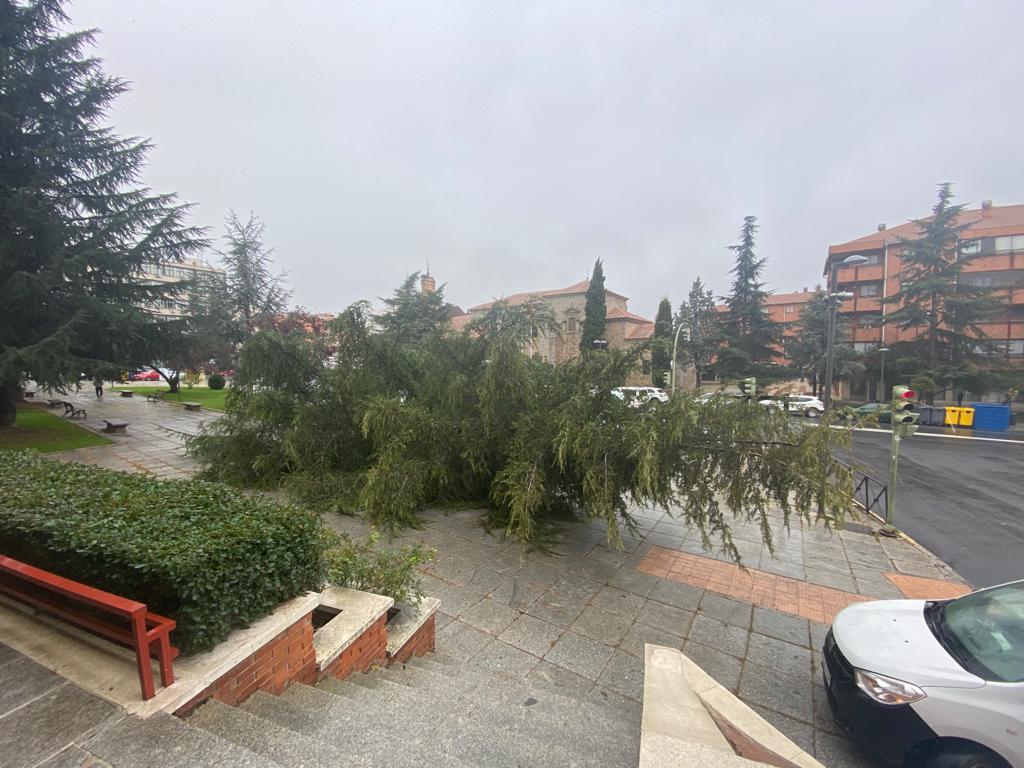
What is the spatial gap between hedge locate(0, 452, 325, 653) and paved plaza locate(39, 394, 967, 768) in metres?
1.91

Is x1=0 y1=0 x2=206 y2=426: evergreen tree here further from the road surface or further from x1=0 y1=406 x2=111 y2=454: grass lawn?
the road surface

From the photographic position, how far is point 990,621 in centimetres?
292

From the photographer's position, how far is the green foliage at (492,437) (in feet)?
15.9

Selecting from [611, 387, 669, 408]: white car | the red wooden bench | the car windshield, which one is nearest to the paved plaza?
the car windshield

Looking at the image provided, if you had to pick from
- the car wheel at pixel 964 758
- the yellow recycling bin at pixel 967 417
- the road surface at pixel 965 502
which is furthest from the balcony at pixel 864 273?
the car wheel at pixel 964 758

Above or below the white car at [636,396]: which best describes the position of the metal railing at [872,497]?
below

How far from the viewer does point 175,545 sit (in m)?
2.10

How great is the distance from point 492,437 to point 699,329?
35.0 metres

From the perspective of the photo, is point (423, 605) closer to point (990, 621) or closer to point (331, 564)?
point (331, 564)

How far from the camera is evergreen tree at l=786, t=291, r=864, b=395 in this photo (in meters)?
29.1

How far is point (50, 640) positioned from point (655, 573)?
534 centimetres

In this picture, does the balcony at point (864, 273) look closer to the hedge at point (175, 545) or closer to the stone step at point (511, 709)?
the stone step at point (511, 709)

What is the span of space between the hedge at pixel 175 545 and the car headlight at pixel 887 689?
11.9ft

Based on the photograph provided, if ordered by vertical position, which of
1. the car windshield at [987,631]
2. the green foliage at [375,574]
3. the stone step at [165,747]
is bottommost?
the car windshield at [987,631]
